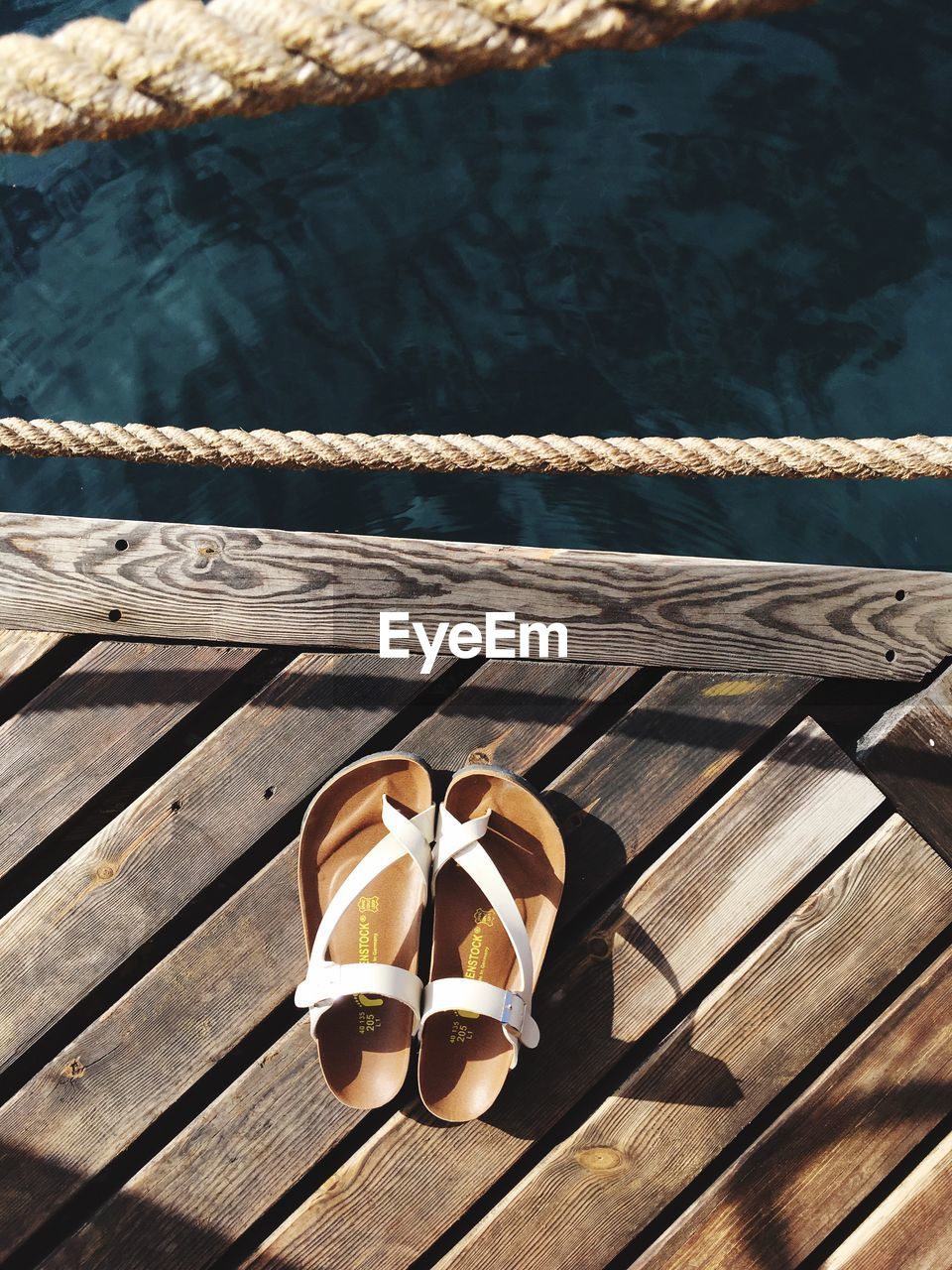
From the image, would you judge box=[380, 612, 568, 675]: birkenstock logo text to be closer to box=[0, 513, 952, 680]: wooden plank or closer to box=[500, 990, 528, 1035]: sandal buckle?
box=[0, 513, 952, 680]: wooden plank

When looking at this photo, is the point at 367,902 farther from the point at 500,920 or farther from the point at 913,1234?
the point at 913,1234

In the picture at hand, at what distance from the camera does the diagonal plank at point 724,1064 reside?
1528mm

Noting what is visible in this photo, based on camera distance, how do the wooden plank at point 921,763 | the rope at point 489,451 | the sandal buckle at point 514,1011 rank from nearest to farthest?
the rope at point 489,451 → the sandal buckle at point 514,1011 → the wooden plank at point 921,763

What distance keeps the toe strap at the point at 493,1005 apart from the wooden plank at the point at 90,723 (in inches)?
26.3

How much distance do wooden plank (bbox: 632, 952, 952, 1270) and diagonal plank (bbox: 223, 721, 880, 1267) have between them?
279 mm

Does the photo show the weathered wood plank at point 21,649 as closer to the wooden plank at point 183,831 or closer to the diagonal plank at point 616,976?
the wooden plank at point 183,831

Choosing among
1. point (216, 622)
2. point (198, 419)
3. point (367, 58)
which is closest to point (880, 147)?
point (198, 419)

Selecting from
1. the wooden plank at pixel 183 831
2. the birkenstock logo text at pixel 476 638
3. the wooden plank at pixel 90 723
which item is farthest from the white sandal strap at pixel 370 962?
the wooden plank at pixel 90 723

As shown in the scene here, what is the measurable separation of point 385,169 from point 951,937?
2.54 m

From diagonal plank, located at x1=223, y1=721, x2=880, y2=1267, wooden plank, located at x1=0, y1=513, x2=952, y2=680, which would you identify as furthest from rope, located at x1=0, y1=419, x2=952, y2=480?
diagonal plank, located at x1=223, y1=721, x2=880, y2=1267

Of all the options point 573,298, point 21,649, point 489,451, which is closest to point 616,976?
point 489,451

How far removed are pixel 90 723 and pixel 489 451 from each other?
88 cm

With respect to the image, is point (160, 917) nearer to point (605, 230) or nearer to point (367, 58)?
point (367, 58)

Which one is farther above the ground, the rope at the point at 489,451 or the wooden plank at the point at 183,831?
the rope at the point at 489,451
